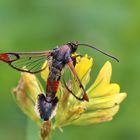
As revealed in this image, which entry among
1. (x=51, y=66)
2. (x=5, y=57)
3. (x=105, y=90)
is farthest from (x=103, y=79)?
(x=5, y=57)

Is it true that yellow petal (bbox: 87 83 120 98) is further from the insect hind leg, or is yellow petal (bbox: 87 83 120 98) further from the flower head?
the insect hind leg

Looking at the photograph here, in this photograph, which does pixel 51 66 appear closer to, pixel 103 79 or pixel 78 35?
pixel 103 79

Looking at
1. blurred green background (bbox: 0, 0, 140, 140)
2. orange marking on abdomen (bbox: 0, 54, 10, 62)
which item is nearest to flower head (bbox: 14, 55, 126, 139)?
orange marking on abdomen (bbox: 0, 54, 10, 62)

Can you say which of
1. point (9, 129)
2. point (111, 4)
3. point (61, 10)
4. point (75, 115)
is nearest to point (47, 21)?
point (61, 10)

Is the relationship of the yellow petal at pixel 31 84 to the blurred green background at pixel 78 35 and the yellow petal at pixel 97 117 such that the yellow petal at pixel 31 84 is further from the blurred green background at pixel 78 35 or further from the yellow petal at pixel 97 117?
the blurred green background at pixel 78 35

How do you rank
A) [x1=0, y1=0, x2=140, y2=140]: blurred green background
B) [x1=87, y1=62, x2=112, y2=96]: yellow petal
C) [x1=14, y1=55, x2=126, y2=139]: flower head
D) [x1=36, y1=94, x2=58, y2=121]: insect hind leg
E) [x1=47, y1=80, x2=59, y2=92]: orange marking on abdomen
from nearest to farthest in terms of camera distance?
[x1=36, y1=94, x2=58, y2=121]: insect hind leg
[x1=47, y1=80, x2=59, y2=92]: orange marking on abdomen
[x1=14, y1=55, x2=126, y2=139]: flower head
[x1=87, y1=62, x2=112, y2=96]: yellow petal
[x1=0, y1=0, x2=140, y2=140]: blurred green background

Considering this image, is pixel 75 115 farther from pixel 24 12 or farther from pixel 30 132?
pixel 24 12
